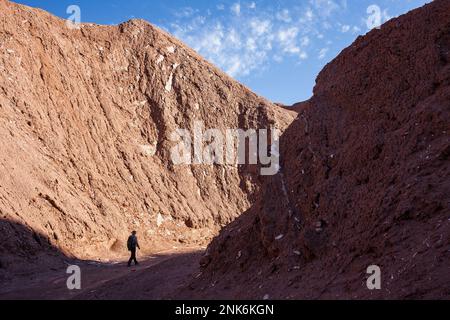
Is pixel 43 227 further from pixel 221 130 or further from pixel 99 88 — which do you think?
pixel 221 130

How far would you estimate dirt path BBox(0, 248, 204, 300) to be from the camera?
8961 mm

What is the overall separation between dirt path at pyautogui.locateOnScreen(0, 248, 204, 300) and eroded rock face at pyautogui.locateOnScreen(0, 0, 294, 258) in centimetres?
236

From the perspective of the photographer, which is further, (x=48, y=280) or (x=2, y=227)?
(x=2, y=227)

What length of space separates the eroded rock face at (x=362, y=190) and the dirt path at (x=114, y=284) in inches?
46.9

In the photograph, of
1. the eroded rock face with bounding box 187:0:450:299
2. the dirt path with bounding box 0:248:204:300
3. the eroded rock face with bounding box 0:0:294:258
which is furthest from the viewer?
the eroded rock face with bounding box 0:0:294:258

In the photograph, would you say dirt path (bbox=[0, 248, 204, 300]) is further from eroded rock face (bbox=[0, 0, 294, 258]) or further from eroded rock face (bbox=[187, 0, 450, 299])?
eroded rock face (bbox=[0, 0, 294, 258])

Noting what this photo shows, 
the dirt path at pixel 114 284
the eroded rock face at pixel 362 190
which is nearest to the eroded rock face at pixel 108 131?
the dirt path at pixel 114 284

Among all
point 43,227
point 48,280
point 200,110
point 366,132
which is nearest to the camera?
point 366,132

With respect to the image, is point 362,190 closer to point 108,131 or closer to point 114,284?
point 114,284

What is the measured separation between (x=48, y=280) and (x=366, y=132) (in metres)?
8.73

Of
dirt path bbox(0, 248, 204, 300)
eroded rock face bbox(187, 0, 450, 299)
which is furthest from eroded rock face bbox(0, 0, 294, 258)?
eroded rock face bbox(187, 0, 450, 299)

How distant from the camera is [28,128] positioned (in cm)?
1909

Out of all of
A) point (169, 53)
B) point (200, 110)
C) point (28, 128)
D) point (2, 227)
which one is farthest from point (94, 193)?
point (169, 53)

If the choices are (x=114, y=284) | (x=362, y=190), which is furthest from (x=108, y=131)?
(x=362, y=190)
